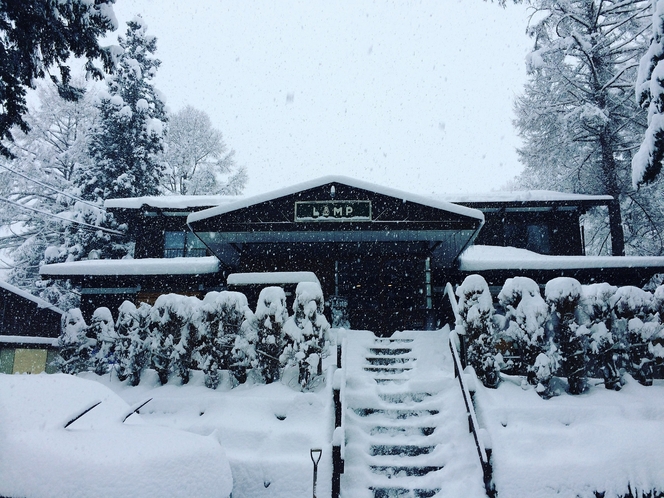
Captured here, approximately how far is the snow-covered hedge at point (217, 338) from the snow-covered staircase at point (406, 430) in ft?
3.97

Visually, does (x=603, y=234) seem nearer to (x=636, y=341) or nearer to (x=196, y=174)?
(x=636, y=341)

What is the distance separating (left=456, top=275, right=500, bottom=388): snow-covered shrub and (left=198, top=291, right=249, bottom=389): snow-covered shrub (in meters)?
4.31

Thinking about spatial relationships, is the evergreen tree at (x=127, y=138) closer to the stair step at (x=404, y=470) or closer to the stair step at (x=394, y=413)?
the stair step at (x=394, y=413)

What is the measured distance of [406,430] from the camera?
7.25 metres

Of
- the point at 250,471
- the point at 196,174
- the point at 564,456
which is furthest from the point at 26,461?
the point at 196,174

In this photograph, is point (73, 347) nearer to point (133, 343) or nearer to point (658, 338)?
point (133, 343)

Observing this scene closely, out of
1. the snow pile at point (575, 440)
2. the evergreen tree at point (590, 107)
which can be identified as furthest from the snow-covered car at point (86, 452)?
the evergreen tree at point (590, 107)

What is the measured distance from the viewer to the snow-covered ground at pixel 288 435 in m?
4.02

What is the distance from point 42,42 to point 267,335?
7516mm

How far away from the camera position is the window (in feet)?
58.3

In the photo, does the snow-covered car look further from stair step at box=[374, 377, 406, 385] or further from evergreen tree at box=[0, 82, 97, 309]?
evergreen tree at box=[0, 82, 97, 309]

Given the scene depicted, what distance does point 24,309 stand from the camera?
59.9 feet

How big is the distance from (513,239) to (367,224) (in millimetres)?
8098

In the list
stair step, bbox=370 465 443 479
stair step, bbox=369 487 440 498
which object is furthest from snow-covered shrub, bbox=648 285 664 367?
stair step, bbox=369 487 440 498
